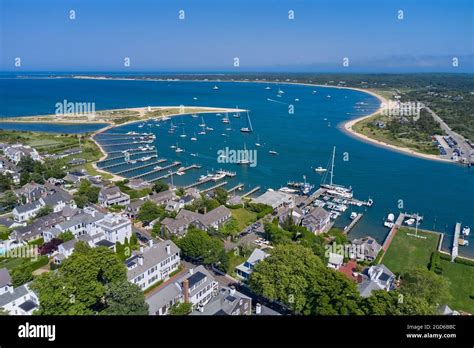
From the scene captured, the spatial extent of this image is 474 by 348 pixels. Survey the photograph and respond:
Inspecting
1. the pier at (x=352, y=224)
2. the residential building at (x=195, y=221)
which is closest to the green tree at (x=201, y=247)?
the residential building at (x=195, y=221)

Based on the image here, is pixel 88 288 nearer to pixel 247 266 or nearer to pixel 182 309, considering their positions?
pixel 182 309

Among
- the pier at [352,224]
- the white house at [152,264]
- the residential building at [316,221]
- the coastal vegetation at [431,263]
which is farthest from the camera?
the pier at [352,224]

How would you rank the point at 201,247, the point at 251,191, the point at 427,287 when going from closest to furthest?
the point at 427,287
the point at 201,247
the point at 251,191

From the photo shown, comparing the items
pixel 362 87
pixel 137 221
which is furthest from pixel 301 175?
pixel 362 87

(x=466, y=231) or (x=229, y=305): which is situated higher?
(x=229, y=305)

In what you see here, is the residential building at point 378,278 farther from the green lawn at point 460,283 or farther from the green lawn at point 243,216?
the green lawn at point 243,216

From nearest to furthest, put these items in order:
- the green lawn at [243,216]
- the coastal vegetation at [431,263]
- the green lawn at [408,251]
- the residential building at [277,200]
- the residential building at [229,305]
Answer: the residential building at [229,305]
the coastal vegetation at [431,263]
the green lawn at [408,251]
the green lawn at [243,216]
the residential building at [277,200]

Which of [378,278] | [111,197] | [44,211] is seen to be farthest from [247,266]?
[44,211]
